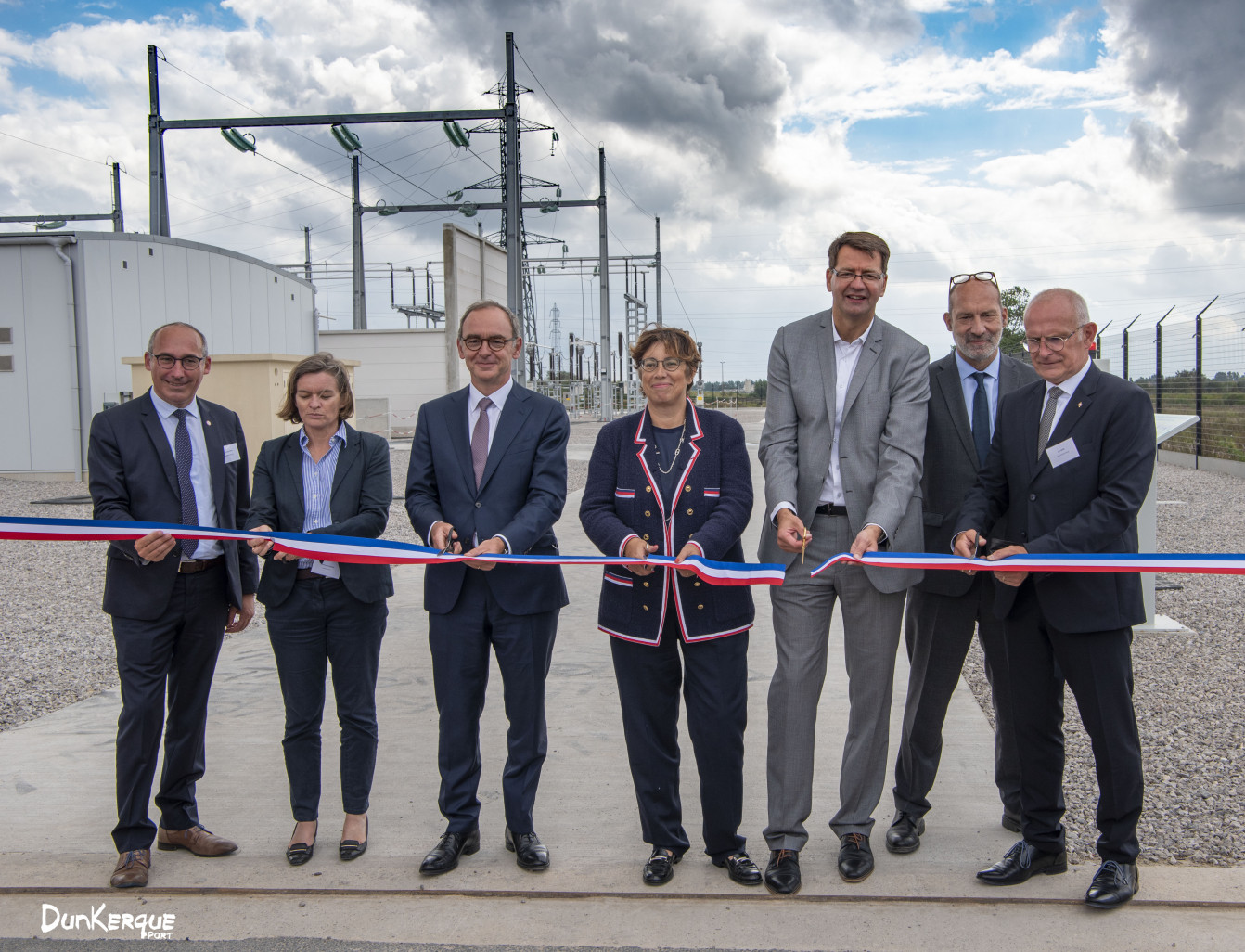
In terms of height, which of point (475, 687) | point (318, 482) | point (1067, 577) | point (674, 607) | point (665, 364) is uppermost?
point (665, 364)

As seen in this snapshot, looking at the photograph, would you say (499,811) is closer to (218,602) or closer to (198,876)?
(198,876)

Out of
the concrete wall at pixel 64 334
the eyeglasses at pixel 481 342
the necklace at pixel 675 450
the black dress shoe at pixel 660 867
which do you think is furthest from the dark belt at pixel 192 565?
the concrete wall at pixel 64 334

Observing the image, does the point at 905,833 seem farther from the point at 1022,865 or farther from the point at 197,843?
the point at 197,843

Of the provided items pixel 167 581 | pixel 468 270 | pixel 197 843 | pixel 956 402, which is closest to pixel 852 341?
pixel 956 402

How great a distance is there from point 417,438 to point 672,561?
1.19 m

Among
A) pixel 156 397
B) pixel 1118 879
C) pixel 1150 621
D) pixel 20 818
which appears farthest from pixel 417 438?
pixel 1150 621

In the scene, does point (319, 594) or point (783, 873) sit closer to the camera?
point (783, 873)

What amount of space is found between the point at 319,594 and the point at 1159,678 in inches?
197

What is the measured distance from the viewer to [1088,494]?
338 cm

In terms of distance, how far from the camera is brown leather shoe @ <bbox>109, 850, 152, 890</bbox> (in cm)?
340

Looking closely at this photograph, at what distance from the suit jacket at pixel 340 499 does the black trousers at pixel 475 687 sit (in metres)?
Answer: 0.32

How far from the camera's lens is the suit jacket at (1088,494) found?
3279 mm

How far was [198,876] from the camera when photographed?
11.5 ft

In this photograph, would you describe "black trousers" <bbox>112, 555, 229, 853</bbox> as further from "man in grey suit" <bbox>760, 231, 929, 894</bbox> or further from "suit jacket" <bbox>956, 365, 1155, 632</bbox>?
"suit jacket" <bbox>956, 365, 1155, 632</bbox>
